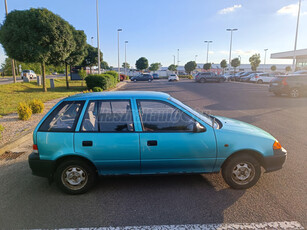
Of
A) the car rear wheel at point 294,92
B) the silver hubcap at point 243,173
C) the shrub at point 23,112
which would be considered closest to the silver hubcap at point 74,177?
the silver hubcap at point 243,173

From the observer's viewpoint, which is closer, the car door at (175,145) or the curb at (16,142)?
the car door at (175,145)

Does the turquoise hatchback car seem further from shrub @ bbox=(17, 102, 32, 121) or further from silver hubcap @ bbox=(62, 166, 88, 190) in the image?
shrub @ bbox=(17, 102, 32, 121)

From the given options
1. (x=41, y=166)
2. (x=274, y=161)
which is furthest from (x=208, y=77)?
(x=41, y=166)

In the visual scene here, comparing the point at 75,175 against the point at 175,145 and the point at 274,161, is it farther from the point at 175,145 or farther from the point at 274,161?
the point at 274,161

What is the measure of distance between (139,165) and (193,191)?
933mm

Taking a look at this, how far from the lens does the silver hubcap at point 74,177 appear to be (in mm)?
3297

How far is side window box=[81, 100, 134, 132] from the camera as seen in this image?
330 centimetres

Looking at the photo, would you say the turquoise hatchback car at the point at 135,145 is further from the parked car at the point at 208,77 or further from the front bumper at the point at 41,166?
the parked car at the point at 208,77

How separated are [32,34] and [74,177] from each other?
45.6ft

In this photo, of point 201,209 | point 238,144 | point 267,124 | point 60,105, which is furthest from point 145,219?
point 267,124

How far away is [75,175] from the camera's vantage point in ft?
10.8

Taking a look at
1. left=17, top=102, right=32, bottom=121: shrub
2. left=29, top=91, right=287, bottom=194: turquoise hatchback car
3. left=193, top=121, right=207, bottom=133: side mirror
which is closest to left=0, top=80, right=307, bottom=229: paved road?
left=29, top=91, right=287, bottom=194: turquoise hatchback car

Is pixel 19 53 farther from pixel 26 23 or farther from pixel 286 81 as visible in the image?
pixel 286 81

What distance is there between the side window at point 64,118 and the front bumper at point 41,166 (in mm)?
450
